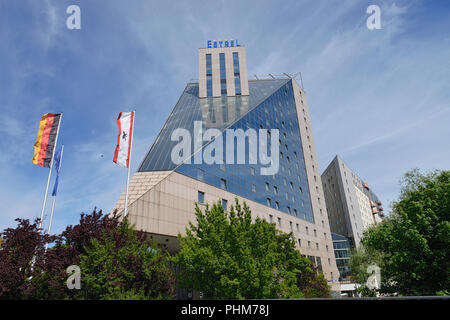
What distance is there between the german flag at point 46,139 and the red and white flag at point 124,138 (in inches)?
211

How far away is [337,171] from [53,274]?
9389 cm

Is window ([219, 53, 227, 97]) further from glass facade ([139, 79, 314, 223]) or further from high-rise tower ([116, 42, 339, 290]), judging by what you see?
glass facade ([139, 79, 314, 223])

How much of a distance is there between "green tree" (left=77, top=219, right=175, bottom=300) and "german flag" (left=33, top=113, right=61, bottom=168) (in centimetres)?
1041

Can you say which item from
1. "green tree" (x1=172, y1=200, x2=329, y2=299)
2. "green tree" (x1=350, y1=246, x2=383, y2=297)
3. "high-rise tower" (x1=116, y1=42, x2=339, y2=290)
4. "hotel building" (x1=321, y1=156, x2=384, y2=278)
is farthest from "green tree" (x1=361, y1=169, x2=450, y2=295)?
"hotel building" (x1=321, y1=156, x2=384, y2=278)

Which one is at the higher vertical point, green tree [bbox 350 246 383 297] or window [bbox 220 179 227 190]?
window [bbox 220 179 227 190]

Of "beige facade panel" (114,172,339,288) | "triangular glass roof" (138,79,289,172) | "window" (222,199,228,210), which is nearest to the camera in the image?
"beige facade panel" (114,172,339,288)

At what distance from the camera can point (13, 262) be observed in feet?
54.7

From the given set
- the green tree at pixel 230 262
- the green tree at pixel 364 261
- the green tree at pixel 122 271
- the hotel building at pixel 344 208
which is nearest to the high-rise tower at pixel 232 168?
the green tree at pixel 364 261

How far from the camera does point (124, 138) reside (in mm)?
24531

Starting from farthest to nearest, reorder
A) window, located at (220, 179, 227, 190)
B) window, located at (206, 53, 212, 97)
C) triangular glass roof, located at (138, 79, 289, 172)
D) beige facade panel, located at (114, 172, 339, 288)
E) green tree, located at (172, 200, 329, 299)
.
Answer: window, located at (206, 53, 212, 97) → window, located at (220, 179, 227, 190) → triangular glass roof, located at (138, 79, 289, 172) → beige facade panel, located at (114, 172, 339, 288) → green tree, located at (172, 200, 329, 299)

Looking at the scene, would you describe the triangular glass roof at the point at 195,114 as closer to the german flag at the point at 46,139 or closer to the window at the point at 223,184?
the window at the point at 223,184

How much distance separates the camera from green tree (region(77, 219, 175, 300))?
1439 centimetres
